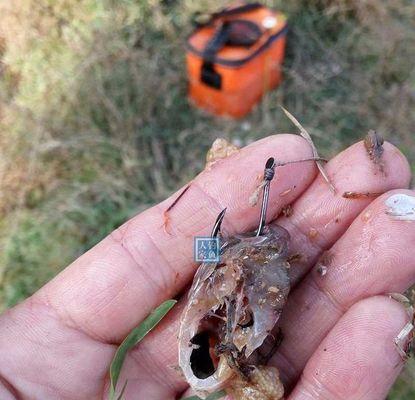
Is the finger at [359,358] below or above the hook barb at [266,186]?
below

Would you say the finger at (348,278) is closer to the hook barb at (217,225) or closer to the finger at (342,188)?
the finger at (342,188)

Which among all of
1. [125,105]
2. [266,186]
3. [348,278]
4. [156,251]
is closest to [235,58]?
[125,105]

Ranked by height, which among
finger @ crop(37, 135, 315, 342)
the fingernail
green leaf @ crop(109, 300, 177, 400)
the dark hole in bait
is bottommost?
the fingernail

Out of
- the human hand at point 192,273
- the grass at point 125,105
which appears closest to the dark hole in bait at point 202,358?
the human hand at point 192,273

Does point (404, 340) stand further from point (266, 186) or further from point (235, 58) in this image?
point (235, 58)

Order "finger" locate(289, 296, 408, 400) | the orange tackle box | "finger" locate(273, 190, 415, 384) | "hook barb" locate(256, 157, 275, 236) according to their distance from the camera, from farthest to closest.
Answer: the orange tackle box → "hook barb" locate(256, 157, 275, 236) → "finger" locate(273, 190, 415, 384) → "finger" locate(289, 296, 408, 400)

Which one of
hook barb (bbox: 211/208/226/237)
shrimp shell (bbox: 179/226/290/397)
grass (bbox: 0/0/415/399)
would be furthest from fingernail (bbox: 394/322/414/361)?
grass (bbox: 0/0/415/399)

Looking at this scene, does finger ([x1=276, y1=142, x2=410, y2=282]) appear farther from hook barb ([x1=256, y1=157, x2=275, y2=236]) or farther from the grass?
the grass
